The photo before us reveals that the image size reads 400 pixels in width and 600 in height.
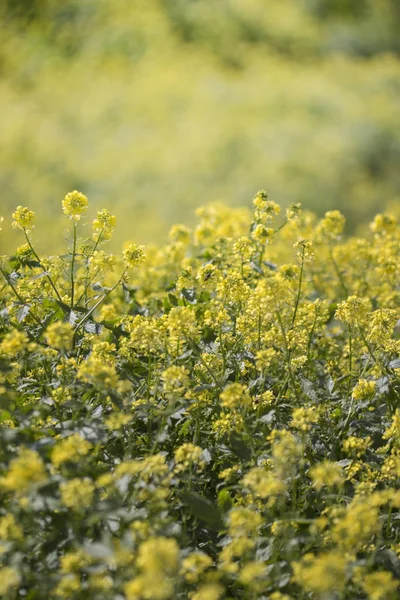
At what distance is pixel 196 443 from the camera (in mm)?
2701

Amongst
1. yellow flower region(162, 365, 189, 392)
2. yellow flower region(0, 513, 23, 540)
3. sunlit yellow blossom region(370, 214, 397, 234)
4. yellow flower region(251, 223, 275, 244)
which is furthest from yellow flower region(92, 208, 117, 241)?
sunlit yellow blossom region(370, 214, 397, 234)

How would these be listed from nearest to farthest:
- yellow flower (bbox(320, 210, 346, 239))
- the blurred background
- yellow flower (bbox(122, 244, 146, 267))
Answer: yellow flower (bbox(122, 244, 146, 267)), yellow flower (bbox(320, 210, 346, 239)), the blurred background

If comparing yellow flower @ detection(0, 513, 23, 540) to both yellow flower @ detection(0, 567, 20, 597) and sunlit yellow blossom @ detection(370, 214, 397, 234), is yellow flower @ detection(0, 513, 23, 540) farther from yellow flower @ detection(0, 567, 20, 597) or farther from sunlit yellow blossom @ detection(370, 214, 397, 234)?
sunlit yellow blossom @ detection(370, 214, 397, 234)

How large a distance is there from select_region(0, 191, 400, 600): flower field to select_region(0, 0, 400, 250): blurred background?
476 cm

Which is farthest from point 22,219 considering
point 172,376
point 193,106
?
point 193,106

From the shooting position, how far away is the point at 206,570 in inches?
93.4

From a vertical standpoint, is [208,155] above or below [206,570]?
above

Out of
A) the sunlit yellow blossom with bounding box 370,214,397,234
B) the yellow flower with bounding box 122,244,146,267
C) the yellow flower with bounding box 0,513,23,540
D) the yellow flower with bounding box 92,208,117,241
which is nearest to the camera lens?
the yellow flower with bounding box 0,513,23,540

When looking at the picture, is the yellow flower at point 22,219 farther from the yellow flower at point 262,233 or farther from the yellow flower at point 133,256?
the yellow flower at point 262,233

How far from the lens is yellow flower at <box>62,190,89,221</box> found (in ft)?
9.78

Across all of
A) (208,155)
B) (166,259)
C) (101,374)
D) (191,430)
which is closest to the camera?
(101,374)

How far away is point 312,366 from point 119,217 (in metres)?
6.15

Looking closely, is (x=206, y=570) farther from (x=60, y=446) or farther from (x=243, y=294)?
(x=243, y=294)

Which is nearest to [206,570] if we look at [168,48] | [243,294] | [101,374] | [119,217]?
[101,374]
